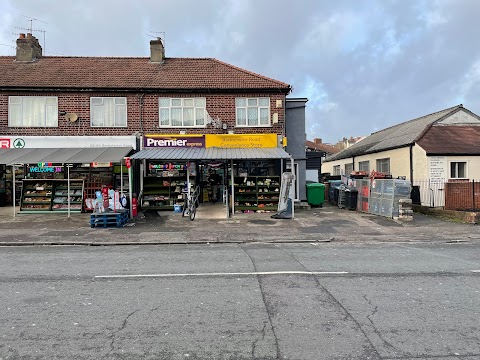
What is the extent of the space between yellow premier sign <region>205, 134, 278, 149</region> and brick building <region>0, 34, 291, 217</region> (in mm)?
48

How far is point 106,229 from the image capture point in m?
12.7

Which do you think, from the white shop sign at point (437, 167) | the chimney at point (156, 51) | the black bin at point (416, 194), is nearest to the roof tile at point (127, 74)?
the chimney at point (156, 51)

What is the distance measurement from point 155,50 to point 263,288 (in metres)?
17.6

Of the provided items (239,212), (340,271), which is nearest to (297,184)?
(239,212)

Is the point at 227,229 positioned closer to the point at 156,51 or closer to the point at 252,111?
the point at 252,111

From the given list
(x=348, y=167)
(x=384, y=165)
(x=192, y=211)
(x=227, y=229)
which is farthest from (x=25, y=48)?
(x=348, y=167)

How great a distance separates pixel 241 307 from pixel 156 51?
18184 millimetres

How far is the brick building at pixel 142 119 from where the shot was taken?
17.2 meters

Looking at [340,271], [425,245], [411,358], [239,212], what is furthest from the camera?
[239,212]

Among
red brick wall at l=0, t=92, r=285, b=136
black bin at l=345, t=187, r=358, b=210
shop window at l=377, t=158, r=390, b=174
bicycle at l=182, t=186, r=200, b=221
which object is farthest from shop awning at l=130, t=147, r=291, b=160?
shop window at l=377, t=158, r=390, b=174

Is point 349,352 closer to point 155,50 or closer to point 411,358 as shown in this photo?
point 411,358

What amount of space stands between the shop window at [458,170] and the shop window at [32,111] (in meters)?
20.3

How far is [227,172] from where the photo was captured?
18.5m

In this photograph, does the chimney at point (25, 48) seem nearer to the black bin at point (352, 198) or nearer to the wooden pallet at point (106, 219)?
the wooden pallet at point (106, 219)
